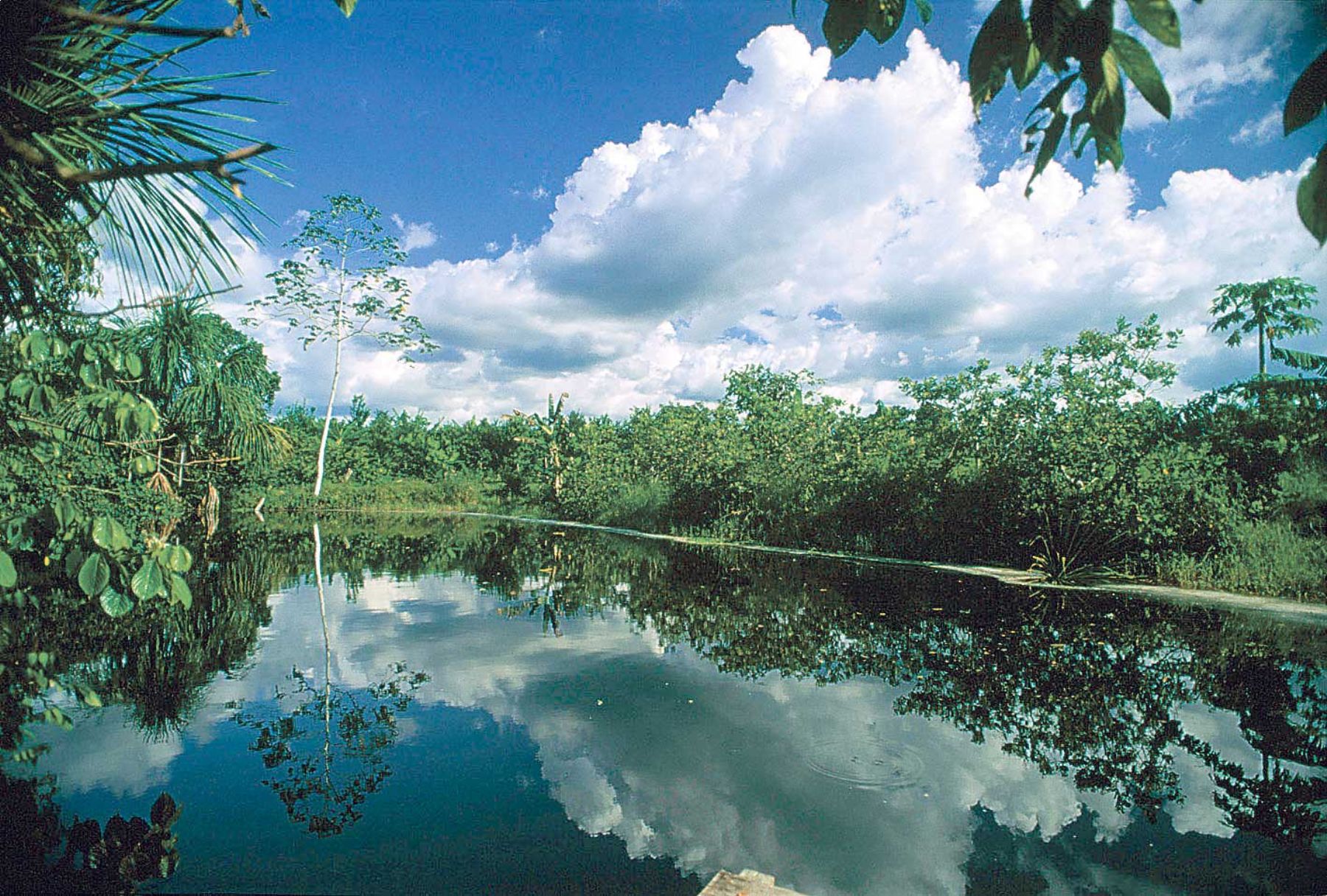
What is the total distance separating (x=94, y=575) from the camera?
1.95 metres

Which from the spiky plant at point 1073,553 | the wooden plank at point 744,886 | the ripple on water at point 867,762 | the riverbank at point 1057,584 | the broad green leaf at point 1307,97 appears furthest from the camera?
the spiky plant at point 1073,553

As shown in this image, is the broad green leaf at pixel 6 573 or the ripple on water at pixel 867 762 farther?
the ripple on water at pixel 867 762

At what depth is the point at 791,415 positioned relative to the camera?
63.1ft

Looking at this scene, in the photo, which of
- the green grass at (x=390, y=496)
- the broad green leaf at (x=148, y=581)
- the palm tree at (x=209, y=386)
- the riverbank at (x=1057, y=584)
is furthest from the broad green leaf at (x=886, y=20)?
the green grass at (x=390, y=496)

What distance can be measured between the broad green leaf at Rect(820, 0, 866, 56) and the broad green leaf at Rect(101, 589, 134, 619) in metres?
2.32

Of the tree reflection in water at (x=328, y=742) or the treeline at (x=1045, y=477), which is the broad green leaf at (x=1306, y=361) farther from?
the tree reflection in water at (x=328, y=742)

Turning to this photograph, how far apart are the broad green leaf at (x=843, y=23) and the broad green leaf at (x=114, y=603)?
232 centimetres

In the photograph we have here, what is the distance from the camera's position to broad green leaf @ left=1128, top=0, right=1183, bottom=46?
86 centimetres

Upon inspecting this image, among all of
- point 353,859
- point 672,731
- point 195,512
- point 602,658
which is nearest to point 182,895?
point 353,859

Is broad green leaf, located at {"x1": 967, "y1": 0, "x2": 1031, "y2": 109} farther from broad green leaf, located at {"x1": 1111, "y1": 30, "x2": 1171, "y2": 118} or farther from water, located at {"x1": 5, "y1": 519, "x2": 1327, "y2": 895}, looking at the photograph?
water, located at {"x1": 5, "y1": 519, "x2": 1327, "y2": 895}

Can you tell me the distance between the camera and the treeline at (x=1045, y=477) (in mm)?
10516

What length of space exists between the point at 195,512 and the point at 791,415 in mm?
17326

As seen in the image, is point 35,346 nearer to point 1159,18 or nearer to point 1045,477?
point 1159,18

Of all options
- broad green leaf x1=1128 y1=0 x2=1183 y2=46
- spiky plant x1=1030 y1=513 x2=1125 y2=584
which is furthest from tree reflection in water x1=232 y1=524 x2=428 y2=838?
spiky plant x1=1030 y1=513 x2=1125 y2=584
